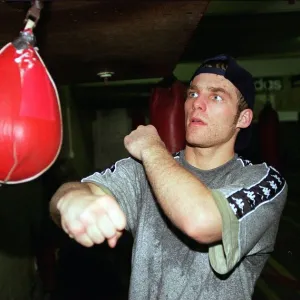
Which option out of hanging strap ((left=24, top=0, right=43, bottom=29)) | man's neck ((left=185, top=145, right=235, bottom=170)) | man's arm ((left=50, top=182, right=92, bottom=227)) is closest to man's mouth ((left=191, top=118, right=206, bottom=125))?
man's neck ((left=185, top=145, right=235, bottom=170))

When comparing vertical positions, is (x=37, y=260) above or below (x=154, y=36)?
below

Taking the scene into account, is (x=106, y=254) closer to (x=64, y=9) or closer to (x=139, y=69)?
(x=139, y=69)

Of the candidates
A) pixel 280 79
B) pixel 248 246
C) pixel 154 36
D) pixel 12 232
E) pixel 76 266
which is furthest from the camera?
pixel 280 79

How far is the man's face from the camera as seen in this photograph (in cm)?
185

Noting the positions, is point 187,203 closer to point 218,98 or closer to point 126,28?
point 218,98

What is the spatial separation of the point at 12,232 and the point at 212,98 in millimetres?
2573

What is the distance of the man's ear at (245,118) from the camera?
2.00 m

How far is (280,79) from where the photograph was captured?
686 cm

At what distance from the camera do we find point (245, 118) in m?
2.02

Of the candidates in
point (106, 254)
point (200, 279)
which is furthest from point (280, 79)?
point (200, 279)

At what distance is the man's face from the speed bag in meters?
0.81

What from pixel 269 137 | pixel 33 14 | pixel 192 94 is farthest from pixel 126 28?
pixel 269 137

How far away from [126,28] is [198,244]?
90 centimetres

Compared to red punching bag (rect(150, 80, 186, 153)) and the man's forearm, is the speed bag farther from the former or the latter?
red punching bag (rect(150, 80, 186, 153))
